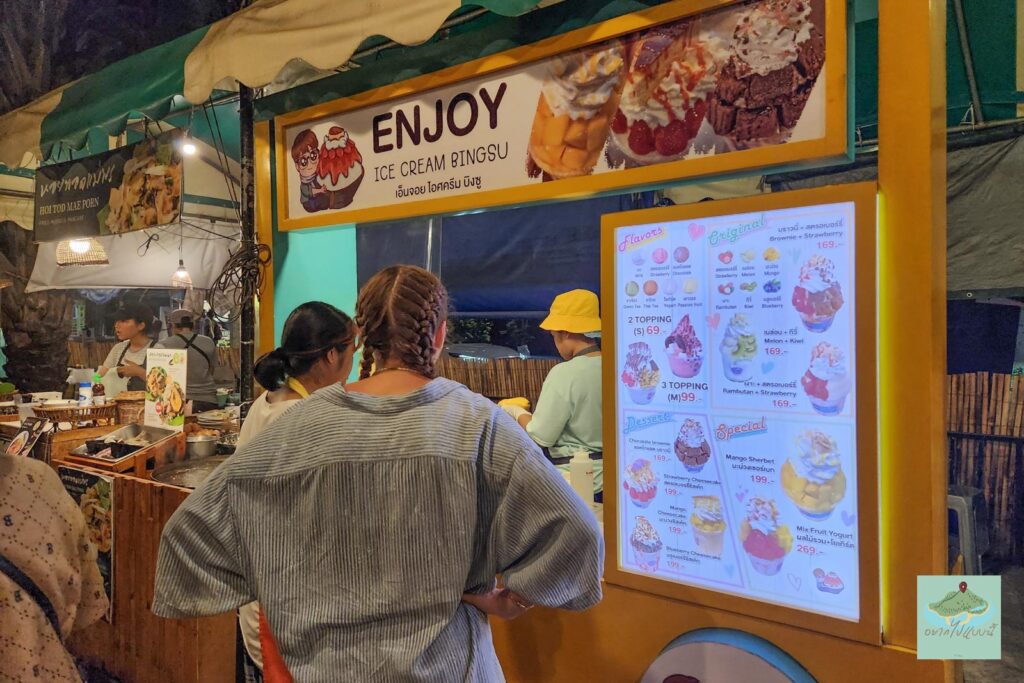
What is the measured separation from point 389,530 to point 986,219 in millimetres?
4742

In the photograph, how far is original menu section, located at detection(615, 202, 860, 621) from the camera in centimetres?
193

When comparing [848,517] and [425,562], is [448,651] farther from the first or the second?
[848,517]

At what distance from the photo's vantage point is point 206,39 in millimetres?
3365

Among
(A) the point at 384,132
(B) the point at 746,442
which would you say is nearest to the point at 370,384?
(B) the point at 746,442

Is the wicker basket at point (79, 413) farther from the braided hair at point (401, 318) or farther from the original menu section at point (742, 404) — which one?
the original menu section at point (742, 404)

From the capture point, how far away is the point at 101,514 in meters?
3.51

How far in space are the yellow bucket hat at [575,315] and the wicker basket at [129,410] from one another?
127 inches

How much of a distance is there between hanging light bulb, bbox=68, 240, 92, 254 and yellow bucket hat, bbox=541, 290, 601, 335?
5353mm

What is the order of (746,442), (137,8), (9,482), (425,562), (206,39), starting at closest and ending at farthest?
(425,562) → (9,482) → (746,442) → (206,39) → (137,8)

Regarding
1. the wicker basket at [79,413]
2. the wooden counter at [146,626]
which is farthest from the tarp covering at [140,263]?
the wooden counter at [146,626]

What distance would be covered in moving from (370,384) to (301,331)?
0.99 meters

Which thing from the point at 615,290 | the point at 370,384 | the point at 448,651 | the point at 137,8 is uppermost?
the point at 137,8

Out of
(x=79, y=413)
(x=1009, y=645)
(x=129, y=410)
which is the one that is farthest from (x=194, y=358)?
(x=1009, y=645)

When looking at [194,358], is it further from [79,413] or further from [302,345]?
[302,345]
